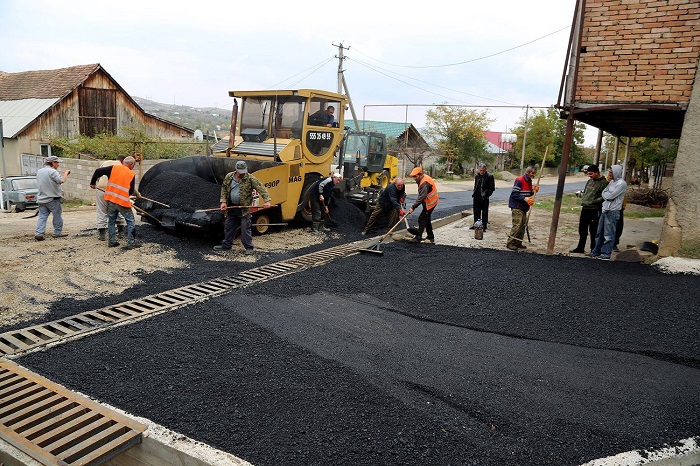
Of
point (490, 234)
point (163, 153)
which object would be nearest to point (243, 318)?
point (490, 234)

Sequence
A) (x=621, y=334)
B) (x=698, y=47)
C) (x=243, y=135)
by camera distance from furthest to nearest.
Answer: (x=243, y=135)
(x=698, y=47)
(x=621, y=334)

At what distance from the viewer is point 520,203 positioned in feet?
27.7

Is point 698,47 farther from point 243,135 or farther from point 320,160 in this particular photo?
point 243,135

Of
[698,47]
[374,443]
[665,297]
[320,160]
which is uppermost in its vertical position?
[698,47]

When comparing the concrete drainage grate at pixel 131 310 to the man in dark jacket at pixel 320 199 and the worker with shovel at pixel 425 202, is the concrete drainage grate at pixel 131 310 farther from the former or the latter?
the man in dark jacket at pixel 320 199

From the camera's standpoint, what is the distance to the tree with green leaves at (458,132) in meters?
33.2

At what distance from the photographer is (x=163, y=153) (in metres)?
17.9

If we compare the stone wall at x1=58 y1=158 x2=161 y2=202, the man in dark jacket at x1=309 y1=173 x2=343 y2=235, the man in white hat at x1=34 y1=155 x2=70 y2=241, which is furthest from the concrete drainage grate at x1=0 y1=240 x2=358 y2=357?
the stone wall at x1=58 y1=158 x2=161 y2=202

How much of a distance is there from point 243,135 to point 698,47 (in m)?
7.67

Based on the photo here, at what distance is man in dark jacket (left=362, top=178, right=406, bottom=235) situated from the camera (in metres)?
9.84

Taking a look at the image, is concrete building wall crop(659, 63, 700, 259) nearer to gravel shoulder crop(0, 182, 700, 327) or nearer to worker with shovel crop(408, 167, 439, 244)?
gravel shoulder crop(0, 182, 700, 327)

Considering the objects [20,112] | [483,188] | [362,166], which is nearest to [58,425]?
[483,188]

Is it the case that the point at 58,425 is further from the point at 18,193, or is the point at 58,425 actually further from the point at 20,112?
the point at 20,112

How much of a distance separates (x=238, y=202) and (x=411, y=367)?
4829mm
